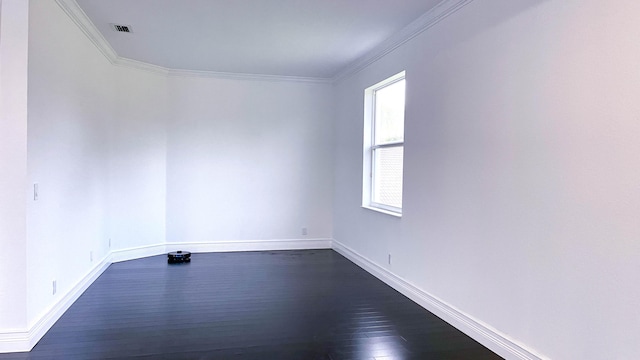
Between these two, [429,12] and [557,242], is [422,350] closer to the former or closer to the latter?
[557,242]

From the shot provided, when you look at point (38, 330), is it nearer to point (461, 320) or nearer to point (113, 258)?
point (113, 258)

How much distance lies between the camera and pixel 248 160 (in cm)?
588

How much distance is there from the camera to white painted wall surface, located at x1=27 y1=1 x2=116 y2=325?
276 cm

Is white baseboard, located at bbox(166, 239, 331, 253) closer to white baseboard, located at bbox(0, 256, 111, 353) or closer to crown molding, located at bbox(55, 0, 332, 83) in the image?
white baseboard, located at bbox(0, 256, 111, 353)

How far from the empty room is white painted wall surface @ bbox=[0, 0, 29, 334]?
1 cm

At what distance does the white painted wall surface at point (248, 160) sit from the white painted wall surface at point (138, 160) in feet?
0.52

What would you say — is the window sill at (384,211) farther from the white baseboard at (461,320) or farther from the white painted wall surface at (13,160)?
the white painted wall surface at (13,160)

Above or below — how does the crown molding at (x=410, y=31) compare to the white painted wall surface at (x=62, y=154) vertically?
above

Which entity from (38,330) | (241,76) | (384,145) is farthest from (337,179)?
(38,330)

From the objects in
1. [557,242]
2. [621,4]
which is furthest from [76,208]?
[621,4]

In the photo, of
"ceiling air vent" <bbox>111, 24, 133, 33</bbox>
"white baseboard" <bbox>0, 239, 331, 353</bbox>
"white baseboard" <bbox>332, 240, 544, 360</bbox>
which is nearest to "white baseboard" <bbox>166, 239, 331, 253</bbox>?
"white baseboard" <bbox>0, 239, 331, 353</bbox>

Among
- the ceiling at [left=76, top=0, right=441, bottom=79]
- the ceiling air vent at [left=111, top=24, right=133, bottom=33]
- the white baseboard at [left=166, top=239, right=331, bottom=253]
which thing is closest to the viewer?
the ceiling at [left=76, top=0, right=441, bottom=79]

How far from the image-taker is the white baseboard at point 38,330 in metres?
2.57

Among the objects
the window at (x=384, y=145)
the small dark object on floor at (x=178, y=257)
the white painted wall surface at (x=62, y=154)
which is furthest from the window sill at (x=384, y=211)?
the white painted wall surface at (x=62, y=154)
